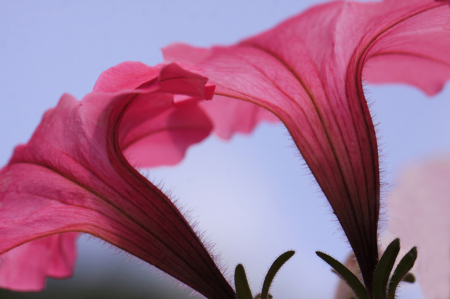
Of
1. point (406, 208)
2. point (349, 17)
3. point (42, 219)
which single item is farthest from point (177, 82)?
point (406, 208)

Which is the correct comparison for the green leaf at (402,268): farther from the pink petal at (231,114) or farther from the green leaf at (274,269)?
the pink petal at (231,114)

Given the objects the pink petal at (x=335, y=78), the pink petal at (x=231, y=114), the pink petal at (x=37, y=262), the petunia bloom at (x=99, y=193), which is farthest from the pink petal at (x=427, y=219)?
the pink petal at (x=37, y=262)

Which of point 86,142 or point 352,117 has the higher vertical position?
point 352,117

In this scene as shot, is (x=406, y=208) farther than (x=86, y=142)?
Yes

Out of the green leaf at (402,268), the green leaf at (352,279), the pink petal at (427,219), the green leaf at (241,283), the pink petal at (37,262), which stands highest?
the pink petal at (427,219)

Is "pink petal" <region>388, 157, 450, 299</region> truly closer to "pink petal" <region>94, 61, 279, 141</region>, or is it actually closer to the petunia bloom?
"pink petal" <region>94, 61, 279, 141</region>

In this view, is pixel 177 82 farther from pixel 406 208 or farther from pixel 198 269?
pixel 406 208

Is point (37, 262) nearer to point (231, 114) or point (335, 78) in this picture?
point (231, 114)
